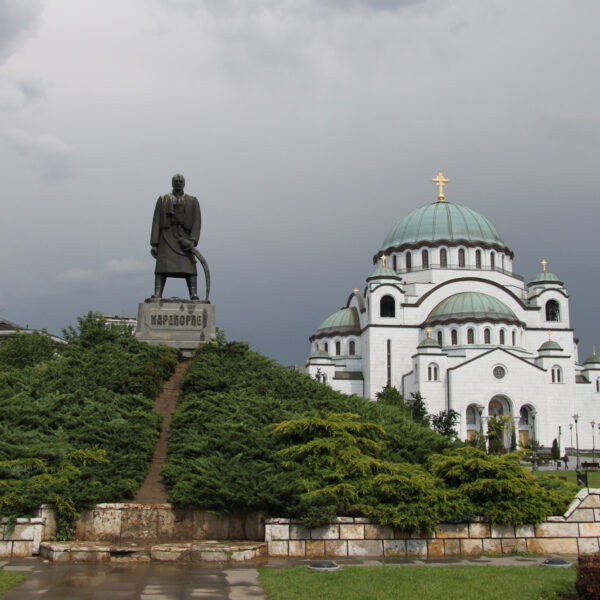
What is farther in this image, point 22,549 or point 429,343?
point 429,343

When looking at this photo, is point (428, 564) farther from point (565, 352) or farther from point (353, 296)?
point (353, 296)

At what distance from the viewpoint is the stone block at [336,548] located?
→ 10383 millimetres

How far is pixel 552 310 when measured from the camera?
64.3 m

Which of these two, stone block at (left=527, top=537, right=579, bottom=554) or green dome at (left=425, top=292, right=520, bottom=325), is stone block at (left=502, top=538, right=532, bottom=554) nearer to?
stone block at (left=527, top=537, right=579, bottom=554)

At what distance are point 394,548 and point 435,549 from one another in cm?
62

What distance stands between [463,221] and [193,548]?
194ft

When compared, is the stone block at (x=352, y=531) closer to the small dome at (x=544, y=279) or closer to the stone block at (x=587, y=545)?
the stone block at (x=587, y=545)

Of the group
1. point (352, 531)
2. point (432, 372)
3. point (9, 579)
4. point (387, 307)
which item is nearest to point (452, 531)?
point (352, 531)

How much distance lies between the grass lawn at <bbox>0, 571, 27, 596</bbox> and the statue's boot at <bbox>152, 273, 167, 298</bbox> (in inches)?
420

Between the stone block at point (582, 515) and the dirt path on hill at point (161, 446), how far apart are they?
252 inches

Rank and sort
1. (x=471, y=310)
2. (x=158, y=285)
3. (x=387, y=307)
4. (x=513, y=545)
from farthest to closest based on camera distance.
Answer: (x=387, y=307)
(x=471, y=310)
(x=158, y=285)
(x=513, y=545)

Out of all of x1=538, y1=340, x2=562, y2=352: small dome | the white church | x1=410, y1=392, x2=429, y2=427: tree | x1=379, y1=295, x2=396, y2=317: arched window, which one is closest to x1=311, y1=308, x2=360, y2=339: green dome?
the white church

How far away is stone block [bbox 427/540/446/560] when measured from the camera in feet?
34.6

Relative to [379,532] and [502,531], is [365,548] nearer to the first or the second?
[379,532]
